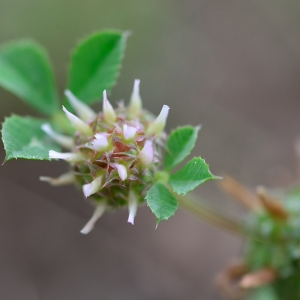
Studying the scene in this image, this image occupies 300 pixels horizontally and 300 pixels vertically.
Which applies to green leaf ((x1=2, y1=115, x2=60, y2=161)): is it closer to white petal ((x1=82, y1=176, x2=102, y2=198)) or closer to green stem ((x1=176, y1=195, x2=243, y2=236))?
white petal ((x1=82, y1=176, x2=102, y2=198))

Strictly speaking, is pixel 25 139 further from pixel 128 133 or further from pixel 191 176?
pixel 191 176

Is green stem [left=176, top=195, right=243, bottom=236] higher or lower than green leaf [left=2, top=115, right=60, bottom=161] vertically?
lower

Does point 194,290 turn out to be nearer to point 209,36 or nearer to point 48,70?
point 209,36

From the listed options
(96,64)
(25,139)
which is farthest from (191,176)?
(96,64)

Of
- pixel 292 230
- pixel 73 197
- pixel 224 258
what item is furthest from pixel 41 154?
pixel 224 258

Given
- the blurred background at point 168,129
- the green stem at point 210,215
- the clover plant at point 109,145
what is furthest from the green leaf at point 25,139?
the blurred background at point 168,129

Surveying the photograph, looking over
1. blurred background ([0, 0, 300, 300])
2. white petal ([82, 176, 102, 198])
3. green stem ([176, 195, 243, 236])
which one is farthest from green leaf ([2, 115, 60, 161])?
blurred background ([0, 0, 300, 300])

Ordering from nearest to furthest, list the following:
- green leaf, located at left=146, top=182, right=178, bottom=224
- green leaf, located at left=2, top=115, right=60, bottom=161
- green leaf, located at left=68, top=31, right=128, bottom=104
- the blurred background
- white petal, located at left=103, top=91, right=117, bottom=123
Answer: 1. green leaf, located at left=146, top=182, right=178, bottom=224
2. green leaf, located at left=2, top=115, right=60, bottom=161
3. white petal, located at left=103, top=91, right=117, bottom=123
4. green leaf, located at left=68, top=31, right=128, bottom=104
5. the blurred background
